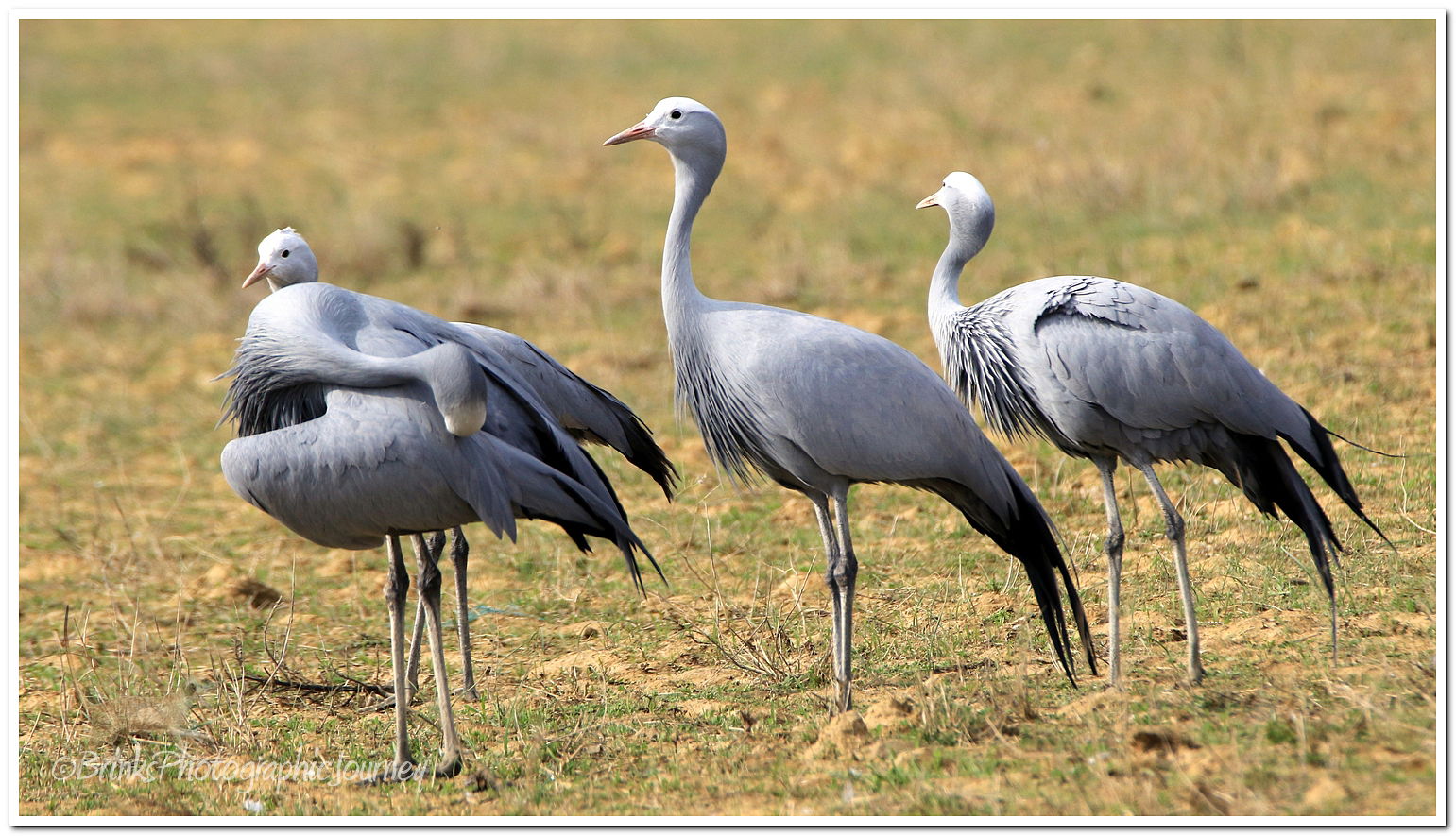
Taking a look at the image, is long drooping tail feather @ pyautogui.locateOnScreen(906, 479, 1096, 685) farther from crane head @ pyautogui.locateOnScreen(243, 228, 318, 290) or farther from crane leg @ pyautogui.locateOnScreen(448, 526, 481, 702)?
crane head @ pyautogui.locateOnScreen(243, 228, 318, 290)

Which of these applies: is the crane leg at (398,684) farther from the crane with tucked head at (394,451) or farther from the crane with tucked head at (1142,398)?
the crane with tucked head at (1142,398)

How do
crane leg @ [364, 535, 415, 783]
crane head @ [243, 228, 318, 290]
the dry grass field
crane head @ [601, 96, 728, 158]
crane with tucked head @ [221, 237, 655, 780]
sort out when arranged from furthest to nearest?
crane head @ [243, 228, 318, 290], crane head @ [601, 96, 728, 158], crane leg @ [364, 535, 415, 783], the dry grass field, crane with tucked head @ [221, 237, 655, 780]

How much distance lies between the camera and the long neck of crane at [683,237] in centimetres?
500

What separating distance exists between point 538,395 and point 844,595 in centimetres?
149

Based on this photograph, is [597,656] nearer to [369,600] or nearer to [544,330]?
[369,600]

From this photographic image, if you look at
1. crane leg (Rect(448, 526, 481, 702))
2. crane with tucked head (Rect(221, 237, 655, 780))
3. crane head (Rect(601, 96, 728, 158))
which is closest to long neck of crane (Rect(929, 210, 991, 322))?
crane head (Rect(601, 96, 728, 158))

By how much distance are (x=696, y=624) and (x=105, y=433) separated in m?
4.96

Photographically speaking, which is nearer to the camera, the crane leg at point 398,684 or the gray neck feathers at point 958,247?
the crane leg at point 398,684

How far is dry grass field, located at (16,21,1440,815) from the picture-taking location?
442cm

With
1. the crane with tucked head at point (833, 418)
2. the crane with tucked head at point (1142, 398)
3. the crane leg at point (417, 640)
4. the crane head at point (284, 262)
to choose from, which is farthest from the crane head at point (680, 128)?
the crane leg at point (417, 640)

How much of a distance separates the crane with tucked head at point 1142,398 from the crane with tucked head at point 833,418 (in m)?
0.29

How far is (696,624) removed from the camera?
5941 millimetres

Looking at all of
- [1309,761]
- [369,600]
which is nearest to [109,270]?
[369,600]

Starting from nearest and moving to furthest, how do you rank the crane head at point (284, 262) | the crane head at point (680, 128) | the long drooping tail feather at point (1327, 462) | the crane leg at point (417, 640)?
1. the long drooping tail feather at point (1327, 462)
2. the crane head at point (680, 128)
3. the crane leg at point (417, 640)
4. the crane head at point (284, 262)
